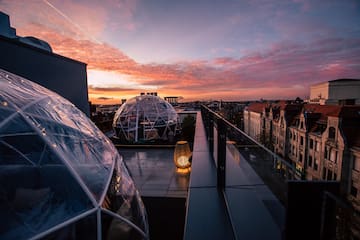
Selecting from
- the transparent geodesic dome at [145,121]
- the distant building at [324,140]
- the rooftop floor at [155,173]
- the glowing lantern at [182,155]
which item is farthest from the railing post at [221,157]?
the transparent geodesic dome at [145,121]

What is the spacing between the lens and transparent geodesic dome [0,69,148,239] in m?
1.18

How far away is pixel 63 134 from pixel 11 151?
481 millimetres

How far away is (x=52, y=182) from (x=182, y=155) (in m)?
4.85

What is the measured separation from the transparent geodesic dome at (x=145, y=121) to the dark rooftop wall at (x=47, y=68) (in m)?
4.79

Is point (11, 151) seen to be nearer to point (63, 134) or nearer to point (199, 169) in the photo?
point (63, 134)

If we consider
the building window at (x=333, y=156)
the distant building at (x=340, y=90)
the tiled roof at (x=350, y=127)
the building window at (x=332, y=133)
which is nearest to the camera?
the tiled roof at (x=350, y=127)

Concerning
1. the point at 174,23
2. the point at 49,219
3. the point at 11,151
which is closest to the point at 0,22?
the point at 174,23

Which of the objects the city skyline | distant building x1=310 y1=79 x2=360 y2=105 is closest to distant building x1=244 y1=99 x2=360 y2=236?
the city skyline

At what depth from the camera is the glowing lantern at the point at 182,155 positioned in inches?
235

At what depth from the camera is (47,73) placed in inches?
249

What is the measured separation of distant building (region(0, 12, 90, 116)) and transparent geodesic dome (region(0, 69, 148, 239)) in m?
4.48

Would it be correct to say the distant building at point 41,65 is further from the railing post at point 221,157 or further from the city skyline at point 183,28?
the railing post at point 221,157

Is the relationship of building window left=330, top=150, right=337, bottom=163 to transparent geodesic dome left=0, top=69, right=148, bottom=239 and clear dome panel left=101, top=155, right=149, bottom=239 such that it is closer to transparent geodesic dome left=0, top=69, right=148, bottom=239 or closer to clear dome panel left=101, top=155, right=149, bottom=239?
clear dome panel left=101, top=155, right=149, bottom=239

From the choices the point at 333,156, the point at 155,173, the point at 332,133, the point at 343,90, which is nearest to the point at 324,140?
the point at 332,133
